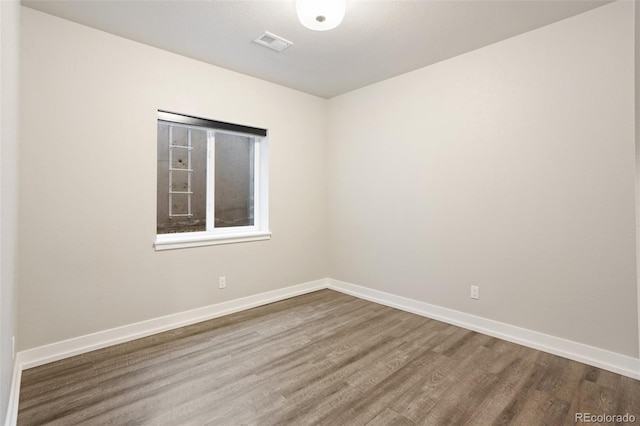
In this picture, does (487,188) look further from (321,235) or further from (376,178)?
(321,235)

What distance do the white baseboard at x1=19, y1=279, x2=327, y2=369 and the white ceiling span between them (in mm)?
2472

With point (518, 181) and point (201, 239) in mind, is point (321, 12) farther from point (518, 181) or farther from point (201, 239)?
point (201, 239)

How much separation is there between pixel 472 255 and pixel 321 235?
1.95 m

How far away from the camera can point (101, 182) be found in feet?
8.38

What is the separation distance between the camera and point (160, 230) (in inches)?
123

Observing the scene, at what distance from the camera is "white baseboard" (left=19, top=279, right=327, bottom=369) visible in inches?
90.0

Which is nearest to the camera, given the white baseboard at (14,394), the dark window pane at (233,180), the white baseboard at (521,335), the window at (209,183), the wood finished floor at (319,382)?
the white baseboard at (14,394)

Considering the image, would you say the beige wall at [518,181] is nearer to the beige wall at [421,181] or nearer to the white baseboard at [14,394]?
the beige wall at [421,181]

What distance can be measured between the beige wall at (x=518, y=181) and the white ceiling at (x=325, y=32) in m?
0.26

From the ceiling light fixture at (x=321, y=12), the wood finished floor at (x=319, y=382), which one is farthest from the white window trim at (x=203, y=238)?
the ceiling light fixture at (x=321, y=12)

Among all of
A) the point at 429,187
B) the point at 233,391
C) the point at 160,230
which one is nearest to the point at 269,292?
the point at 160,230

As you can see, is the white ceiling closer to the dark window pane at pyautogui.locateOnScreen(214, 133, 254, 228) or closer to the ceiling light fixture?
the ceiling light fixture

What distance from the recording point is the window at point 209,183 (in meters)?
3.15
